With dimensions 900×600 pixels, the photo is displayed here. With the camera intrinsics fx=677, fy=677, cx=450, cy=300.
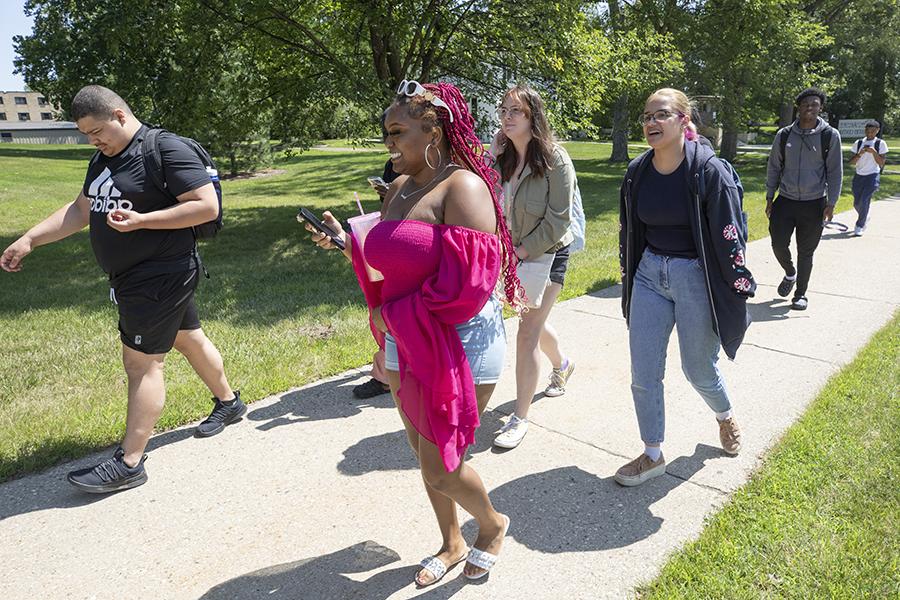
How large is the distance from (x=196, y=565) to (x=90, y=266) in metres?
8.05

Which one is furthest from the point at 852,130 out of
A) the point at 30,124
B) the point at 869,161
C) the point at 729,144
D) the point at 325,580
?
the point at 30,124

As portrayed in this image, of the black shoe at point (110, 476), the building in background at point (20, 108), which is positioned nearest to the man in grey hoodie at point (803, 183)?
the black shoe at point (110, 476)

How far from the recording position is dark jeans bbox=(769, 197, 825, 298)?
6609 mm

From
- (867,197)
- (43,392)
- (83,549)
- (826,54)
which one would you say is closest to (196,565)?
(83,549)

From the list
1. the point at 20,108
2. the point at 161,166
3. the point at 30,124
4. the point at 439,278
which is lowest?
the point at 439,278

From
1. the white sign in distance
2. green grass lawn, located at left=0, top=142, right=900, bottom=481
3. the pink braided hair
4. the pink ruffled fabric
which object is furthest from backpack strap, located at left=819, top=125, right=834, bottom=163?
the white sign in distance

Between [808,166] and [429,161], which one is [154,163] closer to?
[429,161]

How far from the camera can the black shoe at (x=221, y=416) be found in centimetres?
415

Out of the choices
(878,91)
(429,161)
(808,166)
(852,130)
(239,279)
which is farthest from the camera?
(878,91)

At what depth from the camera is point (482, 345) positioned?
2.58m

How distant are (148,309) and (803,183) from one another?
591cm

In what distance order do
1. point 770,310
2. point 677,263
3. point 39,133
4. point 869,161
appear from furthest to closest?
point 39,133
point 869,161
point 770,310
point 677,263

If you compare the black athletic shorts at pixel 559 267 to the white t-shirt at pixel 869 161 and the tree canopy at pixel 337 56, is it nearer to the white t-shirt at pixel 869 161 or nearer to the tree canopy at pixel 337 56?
the tree canopy at pixel 337 56

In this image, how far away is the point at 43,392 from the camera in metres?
4.80
